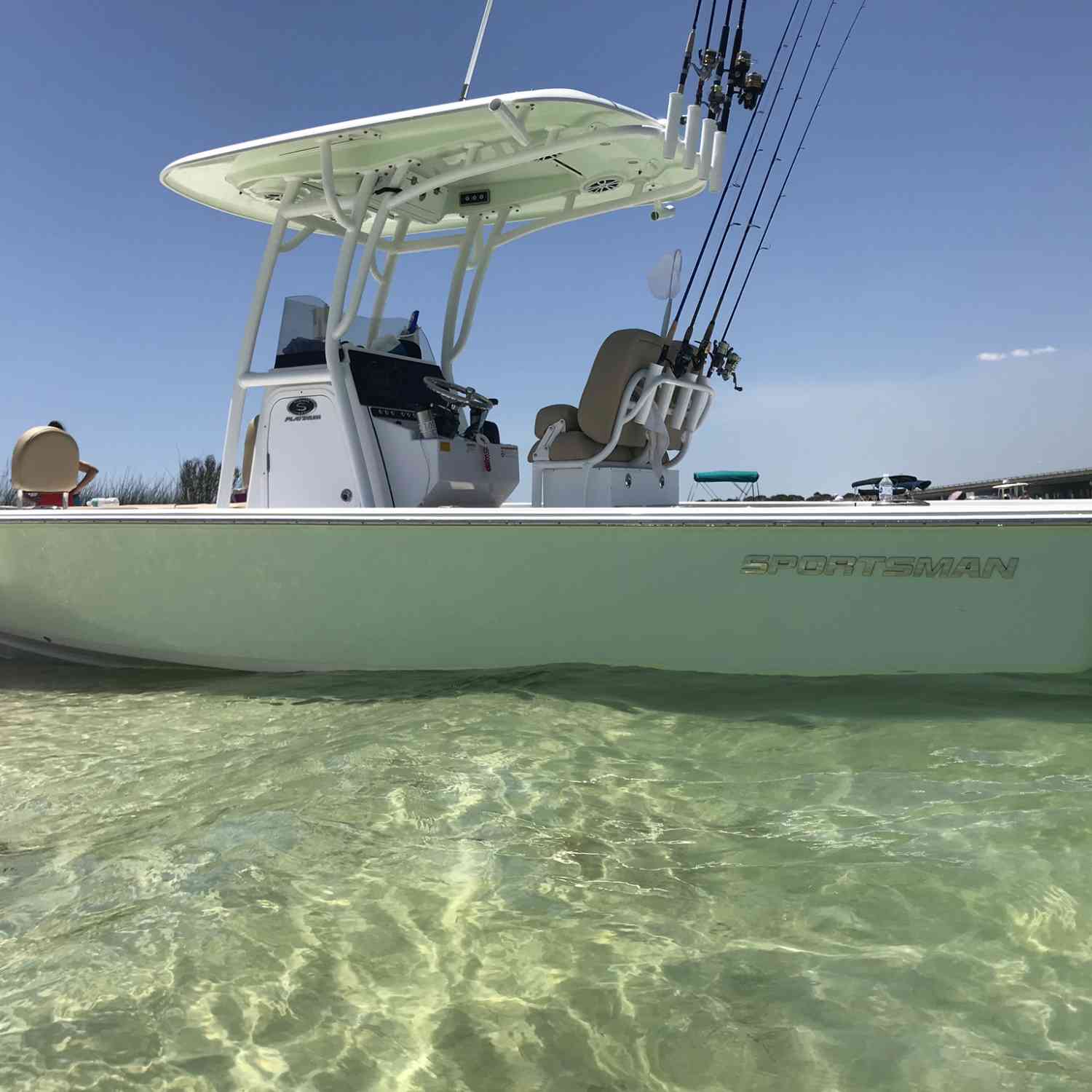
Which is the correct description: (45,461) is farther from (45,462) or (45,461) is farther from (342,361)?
(342,361)

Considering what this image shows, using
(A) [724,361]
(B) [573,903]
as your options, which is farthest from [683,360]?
(B) [573,903]

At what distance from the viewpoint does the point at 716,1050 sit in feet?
5.17

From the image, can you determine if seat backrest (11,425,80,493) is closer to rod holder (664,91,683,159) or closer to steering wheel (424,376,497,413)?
steering wheel (424,376,497,413)

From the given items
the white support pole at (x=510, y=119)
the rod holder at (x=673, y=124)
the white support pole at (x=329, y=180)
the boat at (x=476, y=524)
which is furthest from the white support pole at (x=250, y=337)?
the rod holder at (x=673, y=124)

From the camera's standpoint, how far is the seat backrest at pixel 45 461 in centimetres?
675

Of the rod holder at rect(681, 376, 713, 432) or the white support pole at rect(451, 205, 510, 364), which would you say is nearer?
the rod holder at rect(681, 376, 713, 432)

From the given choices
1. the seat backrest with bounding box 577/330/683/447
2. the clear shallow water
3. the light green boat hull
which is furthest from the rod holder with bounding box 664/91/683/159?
the clear shallow water

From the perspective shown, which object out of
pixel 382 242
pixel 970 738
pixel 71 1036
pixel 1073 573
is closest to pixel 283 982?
pixel 71 1036

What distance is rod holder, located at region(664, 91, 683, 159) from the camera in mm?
4832

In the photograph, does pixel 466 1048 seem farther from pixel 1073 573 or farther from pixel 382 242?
pixel 382 242

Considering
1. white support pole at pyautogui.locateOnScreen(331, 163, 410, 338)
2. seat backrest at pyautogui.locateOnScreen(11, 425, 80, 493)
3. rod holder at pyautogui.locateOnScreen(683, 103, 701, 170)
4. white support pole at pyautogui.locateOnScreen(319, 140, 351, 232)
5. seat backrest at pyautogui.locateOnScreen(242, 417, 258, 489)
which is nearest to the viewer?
rod holder at pyautogui.locateOnScreen(683, 103, 701, 170)

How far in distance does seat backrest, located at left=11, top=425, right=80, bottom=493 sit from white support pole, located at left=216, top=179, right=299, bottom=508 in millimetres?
1850

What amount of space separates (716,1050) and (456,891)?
2.53ft

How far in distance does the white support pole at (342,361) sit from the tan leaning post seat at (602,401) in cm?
101
